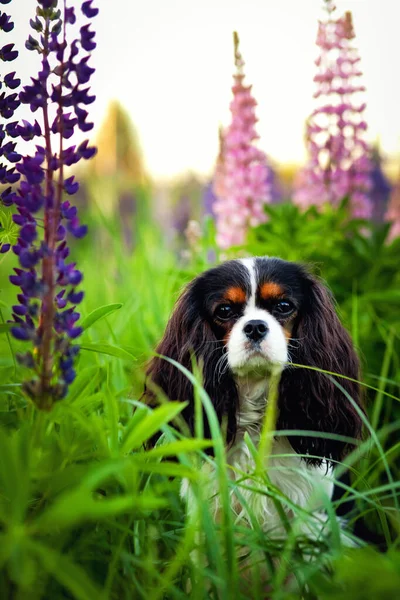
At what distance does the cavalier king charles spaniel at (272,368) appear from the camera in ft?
7.06

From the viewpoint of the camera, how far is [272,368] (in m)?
2.10

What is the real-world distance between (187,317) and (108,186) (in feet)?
15.9

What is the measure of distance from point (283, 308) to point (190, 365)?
1.30ft

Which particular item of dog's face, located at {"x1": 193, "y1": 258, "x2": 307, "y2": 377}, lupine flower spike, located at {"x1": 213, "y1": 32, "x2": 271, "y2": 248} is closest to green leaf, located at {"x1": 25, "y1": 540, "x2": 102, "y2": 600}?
dog's face, located at {"x1": 193, "y1": 258, "x2": 307, "y2": 377}

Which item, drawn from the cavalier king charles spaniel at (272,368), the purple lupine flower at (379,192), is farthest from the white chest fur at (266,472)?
the purple lupine flower at (379,192)

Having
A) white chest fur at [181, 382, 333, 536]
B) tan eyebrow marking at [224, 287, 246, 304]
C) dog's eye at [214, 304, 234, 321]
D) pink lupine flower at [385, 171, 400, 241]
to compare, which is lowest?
white chest fur at [181, 382, 333, 536]

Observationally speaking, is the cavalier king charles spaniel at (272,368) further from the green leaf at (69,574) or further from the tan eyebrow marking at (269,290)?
the green leaf at (69,574)

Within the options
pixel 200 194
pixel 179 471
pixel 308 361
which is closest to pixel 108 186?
pixel 200 194

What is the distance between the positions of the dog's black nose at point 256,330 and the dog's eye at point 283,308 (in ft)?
0.65

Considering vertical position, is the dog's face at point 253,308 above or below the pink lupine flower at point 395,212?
below

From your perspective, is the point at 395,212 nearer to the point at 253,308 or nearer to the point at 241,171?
the point at 241,171

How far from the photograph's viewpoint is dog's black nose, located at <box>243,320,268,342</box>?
2.03 metres

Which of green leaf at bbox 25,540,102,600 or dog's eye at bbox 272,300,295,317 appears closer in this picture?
green leaf at bbox 25,540,102,600

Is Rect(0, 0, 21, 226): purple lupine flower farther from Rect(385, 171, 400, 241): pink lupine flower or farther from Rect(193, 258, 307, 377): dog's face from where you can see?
Rect(385, 171, 400, 241): pink lupine flower
